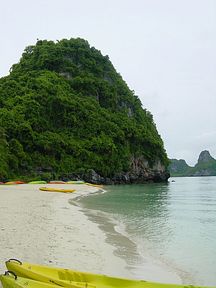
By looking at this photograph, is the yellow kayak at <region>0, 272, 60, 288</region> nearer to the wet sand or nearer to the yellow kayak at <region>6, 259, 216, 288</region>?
the yellow kayak at <region>6, 259, 216, 288</region>

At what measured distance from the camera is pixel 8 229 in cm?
1023

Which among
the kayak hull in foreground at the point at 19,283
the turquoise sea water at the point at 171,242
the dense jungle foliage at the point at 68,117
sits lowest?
the turquoise sea water at the point at 171,242

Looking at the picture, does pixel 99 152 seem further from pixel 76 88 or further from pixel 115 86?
pixel 115 86

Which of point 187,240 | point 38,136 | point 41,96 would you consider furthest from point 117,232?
point 41,96

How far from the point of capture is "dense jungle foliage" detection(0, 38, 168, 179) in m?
67.4

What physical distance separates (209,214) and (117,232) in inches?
348

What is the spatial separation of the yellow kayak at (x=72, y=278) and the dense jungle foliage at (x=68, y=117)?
51448mm

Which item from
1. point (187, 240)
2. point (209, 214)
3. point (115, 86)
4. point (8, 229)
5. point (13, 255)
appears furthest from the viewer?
point (115, 86)

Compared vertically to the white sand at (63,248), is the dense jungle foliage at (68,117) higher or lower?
higher

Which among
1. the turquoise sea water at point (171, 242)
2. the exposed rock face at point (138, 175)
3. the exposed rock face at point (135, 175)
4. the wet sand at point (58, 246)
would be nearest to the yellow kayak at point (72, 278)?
the wet sand at point (58, 246)

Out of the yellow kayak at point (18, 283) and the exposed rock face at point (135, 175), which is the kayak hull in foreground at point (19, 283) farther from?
the exposed rock face at point (135, 175)

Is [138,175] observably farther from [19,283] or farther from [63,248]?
[19,283]

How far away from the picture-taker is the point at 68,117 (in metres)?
78.4

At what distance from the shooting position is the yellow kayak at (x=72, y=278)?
544cm
